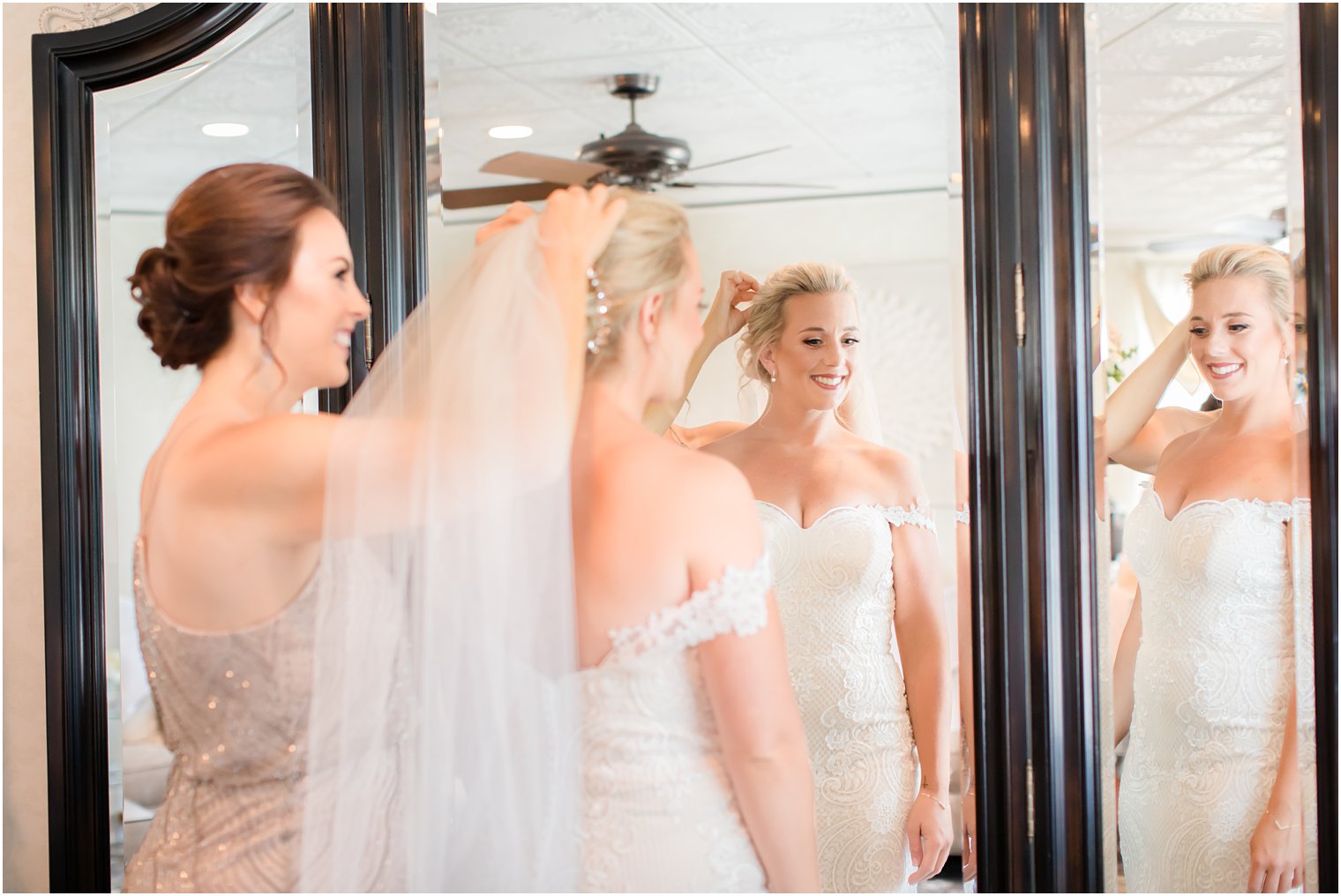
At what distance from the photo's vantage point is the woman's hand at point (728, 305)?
158 centimetres

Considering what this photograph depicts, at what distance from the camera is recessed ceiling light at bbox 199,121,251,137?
180 centimetres

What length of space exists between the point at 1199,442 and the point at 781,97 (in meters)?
0.78

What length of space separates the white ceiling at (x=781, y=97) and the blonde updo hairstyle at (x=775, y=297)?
118 millimetres

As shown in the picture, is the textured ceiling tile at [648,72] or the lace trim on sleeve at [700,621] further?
the textured ceiling tile at [648,72]

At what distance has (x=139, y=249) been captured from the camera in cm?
185

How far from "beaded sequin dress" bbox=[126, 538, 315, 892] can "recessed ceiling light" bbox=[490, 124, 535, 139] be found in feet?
2.46

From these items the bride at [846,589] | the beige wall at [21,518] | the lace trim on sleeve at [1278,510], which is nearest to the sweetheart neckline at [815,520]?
the bride at [846,589]

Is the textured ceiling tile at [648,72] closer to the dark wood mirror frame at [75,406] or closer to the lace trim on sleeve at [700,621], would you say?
the dark wood mirror frame at [75,406]

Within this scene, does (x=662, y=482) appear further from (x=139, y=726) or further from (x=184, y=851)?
(x=139, y=726)

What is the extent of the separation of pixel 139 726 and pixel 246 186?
93 cm

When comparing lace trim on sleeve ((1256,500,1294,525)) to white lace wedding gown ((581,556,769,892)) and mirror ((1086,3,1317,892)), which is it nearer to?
mirror ((1086,3,1317,892))

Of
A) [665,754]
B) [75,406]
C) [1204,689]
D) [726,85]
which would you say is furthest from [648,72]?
[1204,689]

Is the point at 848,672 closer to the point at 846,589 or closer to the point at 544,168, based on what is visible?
the point at 846,589

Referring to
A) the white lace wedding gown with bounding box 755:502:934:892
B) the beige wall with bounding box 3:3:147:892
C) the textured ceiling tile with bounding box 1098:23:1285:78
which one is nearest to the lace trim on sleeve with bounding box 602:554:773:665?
the white lace wedding gown with bounding box 755:502:934:892
